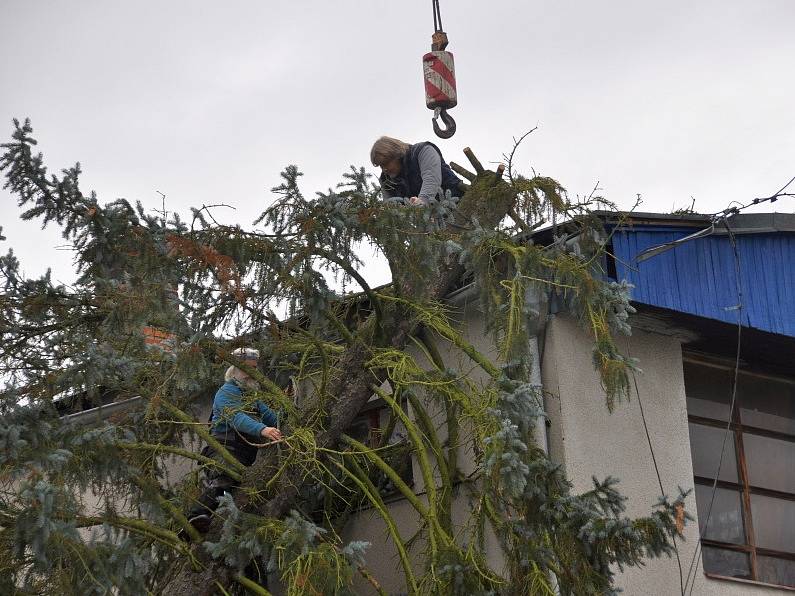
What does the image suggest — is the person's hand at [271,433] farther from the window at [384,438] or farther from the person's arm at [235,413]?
the window at [384,438]

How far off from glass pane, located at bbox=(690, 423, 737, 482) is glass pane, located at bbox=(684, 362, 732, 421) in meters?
0.13

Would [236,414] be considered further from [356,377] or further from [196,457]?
[356,377]

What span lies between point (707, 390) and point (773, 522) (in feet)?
3.70

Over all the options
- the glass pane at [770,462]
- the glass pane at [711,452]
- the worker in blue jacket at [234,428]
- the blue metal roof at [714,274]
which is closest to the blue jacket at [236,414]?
the worker in blue jacket at [234,428]

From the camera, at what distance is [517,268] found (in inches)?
315

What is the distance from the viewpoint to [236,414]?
8.33 m

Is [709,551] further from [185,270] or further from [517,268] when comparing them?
[185,270]

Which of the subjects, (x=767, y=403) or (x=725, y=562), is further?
(x=767, y=403)

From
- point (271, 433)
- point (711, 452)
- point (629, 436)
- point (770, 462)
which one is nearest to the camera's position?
point (271, 433)

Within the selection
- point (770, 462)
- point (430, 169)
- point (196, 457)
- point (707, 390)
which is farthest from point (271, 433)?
point (770, 462)

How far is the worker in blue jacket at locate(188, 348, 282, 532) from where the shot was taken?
8234 mm

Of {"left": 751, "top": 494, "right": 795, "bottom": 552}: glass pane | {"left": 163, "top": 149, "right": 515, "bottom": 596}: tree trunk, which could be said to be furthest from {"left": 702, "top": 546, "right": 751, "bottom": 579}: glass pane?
{"left": 163, "top": 149, "right": 515, "bottom": 596}: tree trunk

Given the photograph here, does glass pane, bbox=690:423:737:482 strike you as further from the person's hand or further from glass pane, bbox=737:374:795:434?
the person's hand

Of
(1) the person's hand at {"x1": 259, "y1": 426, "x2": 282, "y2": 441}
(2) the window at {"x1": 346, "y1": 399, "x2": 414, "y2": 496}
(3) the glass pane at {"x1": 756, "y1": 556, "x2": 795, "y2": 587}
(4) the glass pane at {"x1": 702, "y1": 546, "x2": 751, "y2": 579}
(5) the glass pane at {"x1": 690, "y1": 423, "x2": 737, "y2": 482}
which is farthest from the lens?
(5) the glass pane at {"x1": 690, "y1": 423, "x2": 737, "y2": 482}
